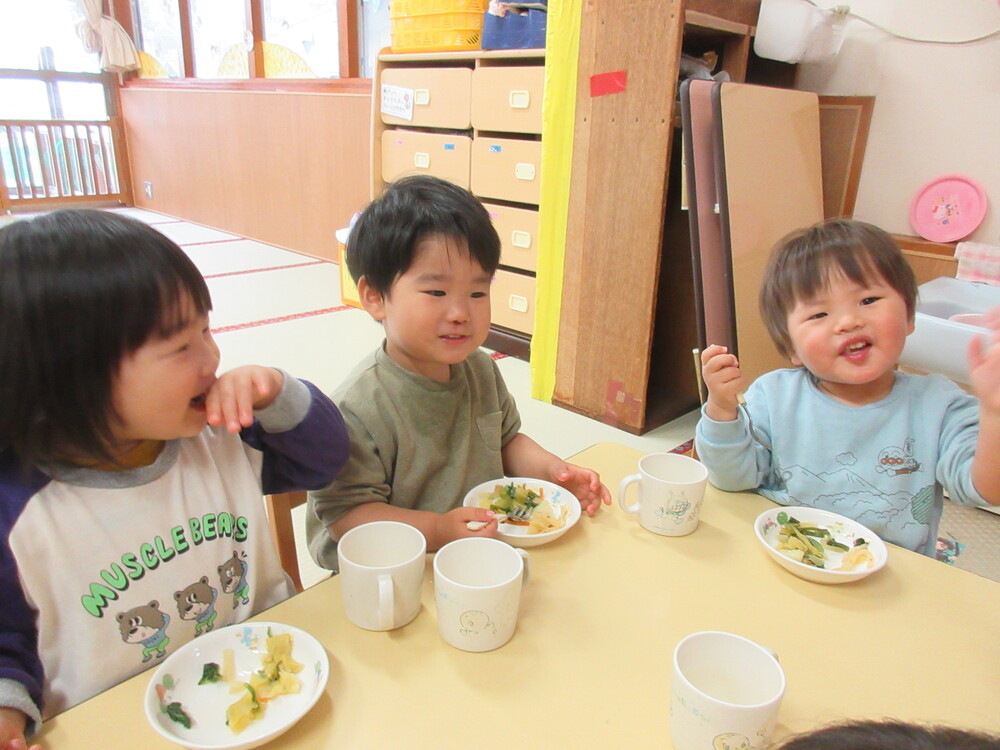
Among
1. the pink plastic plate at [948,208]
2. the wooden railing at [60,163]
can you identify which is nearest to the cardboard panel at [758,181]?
the pink plastic plate at [948,208]

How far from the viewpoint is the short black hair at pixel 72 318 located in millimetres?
600

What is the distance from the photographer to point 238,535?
0.77 meters

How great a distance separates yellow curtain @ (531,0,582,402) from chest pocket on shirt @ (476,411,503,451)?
150 cm

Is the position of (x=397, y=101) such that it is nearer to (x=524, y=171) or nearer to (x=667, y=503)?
(x=524, y=171)

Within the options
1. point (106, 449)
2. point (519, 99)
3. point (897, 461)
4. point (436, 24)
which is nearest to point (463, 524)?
point (106, 449)

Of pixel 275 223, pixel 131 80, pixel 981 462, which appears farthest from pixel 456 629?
pixel 131 80

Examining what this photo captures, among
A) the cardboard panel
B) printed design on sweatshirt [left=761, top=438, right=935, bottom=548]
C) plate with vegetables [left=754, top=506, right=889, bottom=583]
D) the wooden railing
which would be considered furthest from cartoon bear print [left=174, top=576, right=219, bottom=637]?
the wooden railing

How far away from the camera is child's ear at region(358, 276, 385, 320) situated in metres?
0.95

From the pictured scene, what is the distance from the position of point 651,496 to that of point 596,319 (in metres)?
1.66

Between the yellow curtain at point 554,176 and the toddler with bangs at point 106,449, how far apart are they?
1.82m

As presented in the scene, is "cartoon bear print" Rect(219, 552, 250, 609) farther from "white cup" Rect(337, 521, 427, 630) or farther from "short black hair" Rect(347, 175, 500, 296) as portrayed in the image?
"short black hair" Rect(347, 175, 500, 296)

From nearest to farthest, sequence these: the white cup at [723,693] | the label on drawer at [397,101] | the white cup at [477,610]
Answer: the white cup at [723,693]
the white cup at [477,610]
the label on drawer at [397,101]

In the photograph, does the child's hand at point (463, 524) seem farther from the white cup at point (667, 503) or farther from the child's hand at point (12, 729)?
the child's hand at point (12, 729)

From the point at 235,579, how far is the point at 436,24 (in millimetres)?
2775
